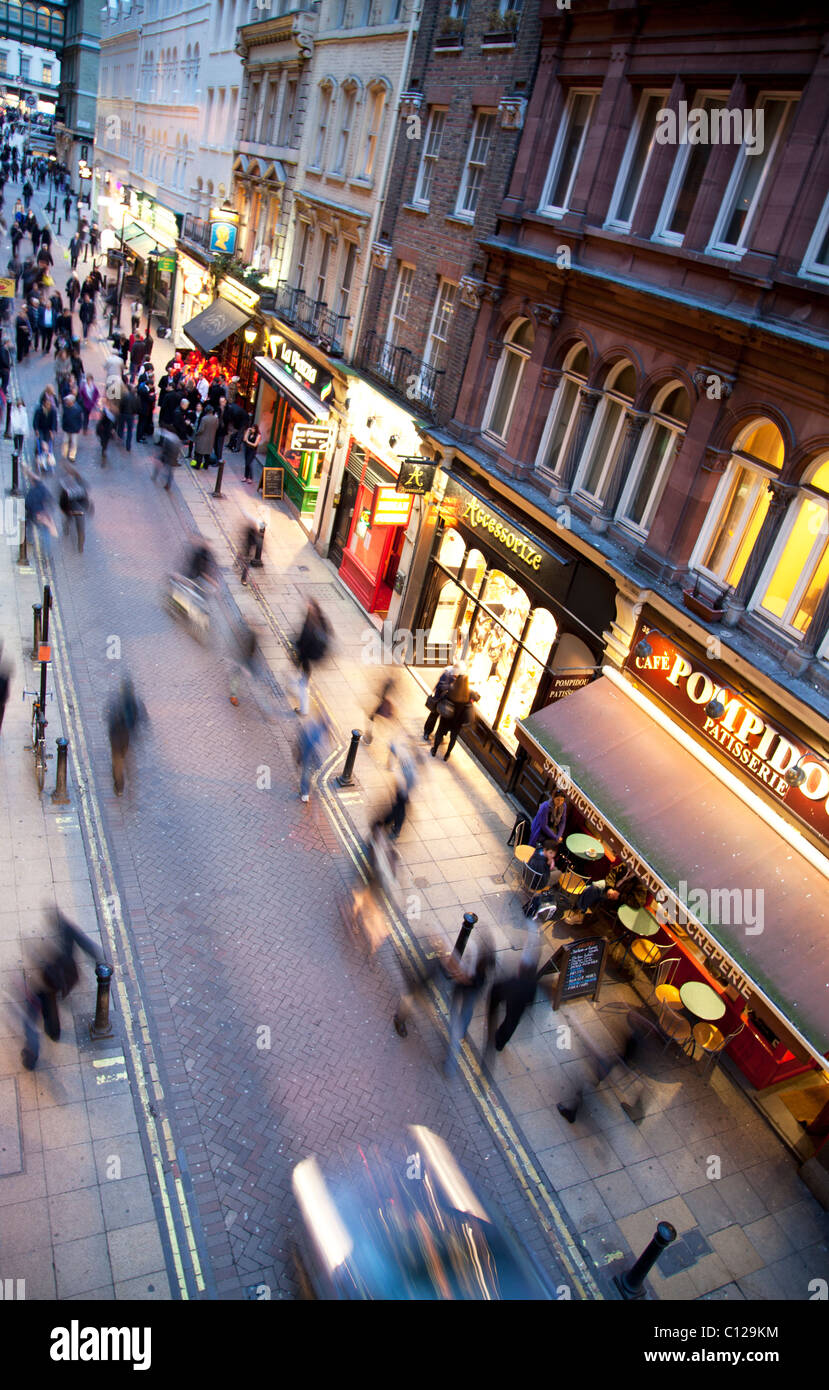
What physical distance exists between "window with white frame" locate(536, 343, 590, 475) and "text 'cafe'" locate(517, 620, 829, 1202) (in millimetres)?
3549

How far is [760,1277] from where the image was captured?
8148mm

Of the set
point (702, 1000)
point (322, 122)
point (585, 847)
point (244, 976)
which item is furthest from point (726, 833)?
point (322, 122)

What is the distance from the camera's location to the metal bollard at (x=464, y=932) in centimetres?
1011

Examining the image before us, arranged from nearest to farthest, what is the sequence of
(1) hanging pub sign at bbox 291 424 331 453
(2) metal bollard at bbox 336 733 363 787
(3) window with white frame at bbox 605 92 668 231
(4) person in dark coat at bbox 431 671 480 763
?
(3) window with white frame at bbox 605 92 668 231 < (2) metal bollard at bbox 336 733 363 787 < (4) person in dark coat at bbox 431 671 480 763 < (1) hanging pub sign at bbox 291 424 331 453

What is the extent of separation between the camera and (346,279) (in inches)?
838

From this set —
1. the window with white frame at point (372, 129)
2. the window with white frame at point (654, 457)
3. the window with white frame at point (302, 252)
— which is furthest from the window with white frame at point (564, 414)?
the window with white frame at point (302, 252)

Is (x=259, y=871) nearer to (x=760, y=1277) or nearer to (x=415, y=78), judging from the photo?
(x=760, y=1277)

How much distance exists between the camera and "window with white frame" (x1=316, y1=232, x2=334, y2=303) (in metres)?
22.3

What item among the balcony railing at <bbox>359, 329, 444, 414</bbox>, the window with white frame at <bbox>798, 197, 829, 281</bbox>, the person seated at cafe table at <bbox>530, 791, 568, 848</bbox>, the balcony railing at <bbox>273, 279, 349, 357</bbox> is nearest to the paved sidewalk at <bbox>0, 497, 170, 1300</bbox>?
the person seated at cafe table at <bbox>530, 791, 568, 848</bbox>

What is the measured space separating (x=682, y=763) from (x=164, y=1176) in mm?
6891

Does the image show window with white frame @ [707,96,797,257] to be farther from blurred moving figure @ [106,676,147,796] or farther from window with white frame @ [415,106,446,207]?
blurred moving figure @ [106,676,147,796]

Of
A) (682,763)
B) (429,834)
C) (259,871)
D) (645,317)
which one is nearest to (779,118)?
(645,317)

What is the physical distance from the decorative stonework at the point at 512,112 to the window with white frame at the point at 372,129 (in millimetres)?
6372

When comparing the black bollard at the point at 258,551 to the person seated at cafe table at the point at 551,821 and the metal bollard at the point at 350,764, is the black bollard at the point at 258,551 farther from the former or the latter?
the person seated at cafe table at the point at 551,821
